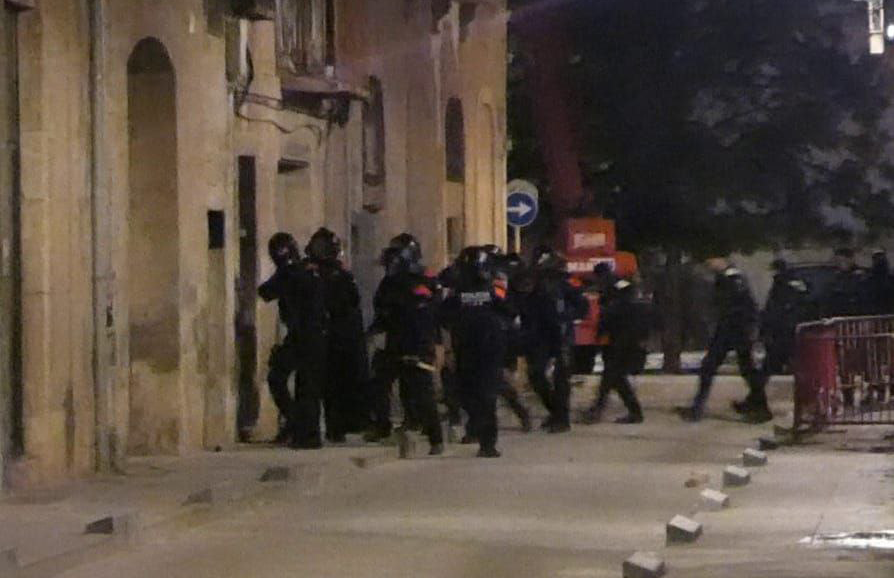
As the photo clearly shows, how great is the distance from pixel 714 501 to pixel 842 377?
20.6 ft

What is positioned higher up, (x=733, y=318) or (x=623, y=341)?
(x=733, y=318)

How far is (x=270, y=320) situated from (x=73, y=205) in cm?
467

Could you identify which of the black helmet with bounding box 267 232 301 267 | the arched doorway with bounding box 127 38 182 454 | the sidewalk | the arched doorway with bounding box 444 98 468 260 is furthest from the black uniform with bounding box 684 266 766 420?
the arched doorway with bounding box 444 98 468 260

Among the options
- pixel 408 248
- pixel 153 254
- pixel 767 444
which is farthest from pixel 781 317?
pixel 153 254

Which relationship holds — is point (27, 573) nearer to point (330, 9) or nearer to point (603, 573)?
A: point (603, 573)

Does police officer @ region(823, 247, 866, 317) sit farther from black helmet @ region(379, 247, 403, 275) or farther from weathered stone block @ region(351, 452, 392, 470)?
weathered stone block @ region(351, 452, 392, 470)

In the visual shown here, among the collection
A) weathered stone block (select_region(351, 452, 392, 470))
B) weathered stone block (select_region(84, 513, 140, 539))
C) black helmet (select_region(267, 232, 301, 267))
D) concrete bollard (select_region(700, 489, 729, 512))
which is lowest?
concrete bollard (select_region(700, 489, 729, 512))

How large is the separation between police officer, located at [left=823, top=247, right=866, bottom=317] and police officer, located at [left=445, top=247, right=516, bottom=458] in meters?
7.82

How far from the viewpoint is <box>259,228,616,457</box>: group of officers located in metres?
18.1

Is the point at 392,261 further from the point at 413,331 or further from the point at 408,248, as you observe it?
the point at 413,331

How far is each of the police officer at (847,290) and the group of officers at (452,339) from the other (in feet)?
7.26

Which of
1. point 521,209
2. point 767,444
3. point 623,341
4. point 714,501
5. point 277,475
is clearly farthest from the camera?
point 521,209

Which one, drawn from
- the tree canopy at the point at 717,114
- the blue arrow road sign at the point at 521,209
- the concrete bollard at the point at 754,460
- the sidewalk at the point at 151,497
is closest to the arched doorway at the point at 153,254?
the sidewalk at the point at 151,497

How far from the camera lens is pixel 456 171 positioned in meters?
29.6
